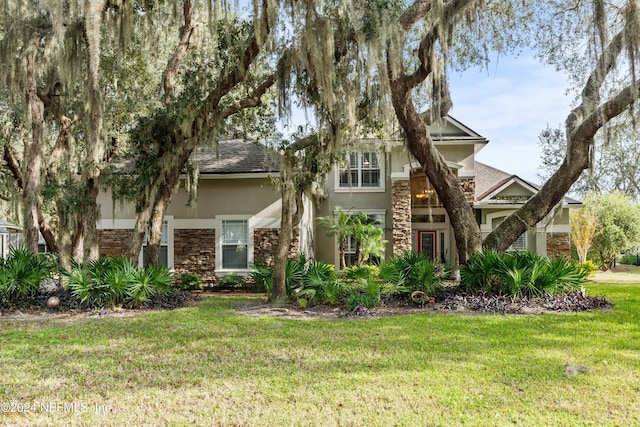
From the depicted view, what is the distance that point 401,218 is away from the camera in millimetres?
16641

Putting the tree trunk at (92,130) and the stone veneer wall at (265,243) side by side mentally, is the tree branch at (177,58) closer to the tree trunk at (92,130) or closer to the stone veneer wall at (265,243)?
the tree trunk at (92,130)

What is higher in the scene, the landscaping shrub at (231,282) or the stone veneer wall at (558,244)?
the stone veneer wall at (558,244)

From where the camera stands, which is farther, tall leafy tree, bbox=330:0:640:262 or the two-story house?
the two-story house

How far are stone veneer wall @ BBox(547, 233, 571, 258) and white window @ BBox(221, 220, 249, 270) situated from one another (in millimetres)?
10378

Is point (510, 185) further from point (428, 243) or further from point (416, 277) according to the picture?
point (416, 277)

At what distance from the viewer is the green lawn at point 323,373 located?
12.7 feet

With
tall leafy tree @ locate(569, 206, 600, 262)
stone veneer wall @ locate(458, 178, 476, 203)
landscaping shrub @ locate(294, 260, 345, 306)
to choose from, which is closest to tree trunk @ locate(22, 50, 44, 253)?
landscaping shrub @ locate(294, 260, 345, 306)

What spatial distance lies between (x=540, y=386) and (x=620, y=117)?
8.89 metres

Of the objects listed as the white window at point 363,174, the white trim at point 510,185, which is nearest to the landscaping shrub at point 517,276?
the white trim at point 510,185

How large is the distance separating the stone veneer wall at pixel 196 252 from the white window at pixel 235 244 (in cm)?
33

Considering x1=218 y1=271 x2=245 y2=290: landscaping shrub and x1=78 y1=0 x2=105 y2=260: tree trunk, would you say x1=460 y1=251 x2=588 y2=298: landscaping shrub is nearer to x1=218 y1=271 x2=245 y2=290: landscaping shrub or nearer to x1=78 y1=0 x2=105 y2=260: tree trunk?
x1=218 y1=271 x2=245 y2=290: landscaping shrub

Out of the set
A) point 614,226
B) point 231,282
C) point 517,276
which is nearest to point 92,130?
point 231,282

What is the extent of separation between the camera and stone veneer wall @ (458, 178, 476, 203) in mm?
16500

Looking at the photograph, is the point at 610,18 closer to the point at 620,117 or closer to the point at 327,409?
the point at 620,117
